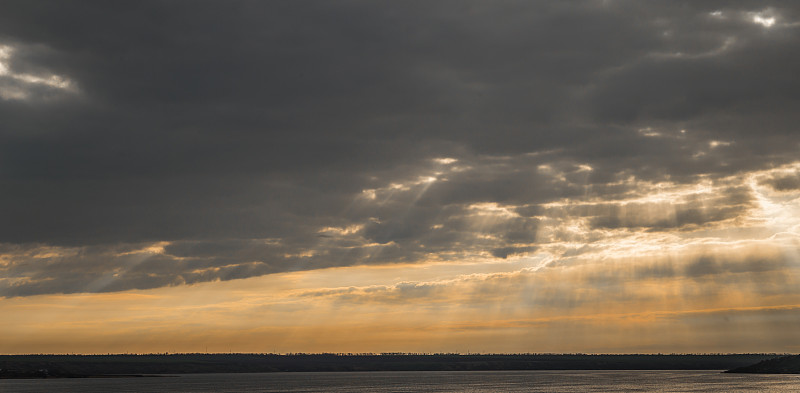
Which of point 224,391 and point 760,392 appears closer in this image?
point 760,392

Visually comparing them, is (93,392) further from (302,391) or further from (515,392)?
(515,392)

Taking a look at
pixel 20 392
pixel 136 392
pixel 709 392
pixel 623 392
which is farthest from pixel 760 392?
pixel 20 392

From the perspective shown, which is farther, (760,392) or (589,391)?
(589,391)

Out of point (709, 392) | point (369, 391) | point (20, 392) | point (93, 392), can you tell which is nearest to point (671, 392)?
point (709, 392)

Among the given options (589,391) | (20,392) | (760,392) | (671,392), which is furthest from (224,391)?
(760,392)

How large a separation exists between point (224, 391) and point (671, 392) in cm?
10738

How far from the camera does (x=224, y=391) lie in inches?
6870

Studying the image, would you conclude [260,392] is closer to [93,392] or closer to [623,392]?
[93,392]

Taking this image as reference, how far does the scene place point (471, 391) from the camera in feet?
561

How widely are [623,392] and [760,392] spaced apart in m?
30.0

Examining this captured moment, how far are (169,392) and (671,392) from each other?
118 m

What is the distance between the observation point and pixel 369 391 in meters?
168

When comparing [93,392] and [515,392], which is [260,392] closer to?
[93,392]

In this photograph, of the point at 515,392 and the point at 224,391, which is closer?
the point at 515,392
